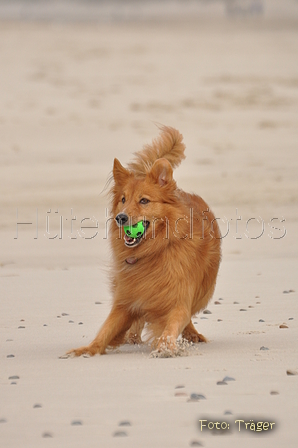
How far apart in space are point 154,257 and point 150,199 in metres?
0.49

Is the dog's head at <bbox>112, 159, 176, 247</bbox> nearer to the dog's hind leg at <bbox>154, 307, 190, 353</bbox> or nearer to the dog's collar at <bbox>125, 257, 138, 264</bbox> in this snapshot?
the dog's collar at <bbox>125, 257, 138, 264</bbox>

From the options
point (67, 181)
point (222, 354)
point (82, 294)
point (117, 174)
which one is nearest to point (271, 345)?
point (222, 354)

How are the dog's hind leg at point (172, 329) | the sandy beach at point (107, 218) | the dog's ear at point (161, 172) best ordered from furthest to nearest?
1. the dog's ear at point (161, 172)
2. the dog's hind leg at point (172, 329)
3. the sandy beach at point (107, 218)

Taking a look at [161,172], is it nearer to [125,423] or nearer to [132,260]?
[132,260]

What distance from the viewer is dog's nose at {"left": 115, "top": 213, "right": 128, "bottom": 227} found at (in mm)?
6445

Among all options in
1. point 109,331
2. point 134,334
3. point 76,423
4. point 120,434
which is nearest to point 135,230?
point 109,331

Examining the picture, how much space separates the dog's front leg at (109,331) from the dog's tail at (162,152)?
1334 millimetres

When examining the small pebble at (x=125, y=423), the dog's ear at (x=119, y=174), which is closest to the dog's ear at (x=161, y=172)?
the dog's ear at (x=119, y=174)

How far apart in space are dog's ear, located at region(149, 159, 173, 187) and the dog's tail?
630 millimetres

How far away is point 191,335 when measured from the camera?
7195mm

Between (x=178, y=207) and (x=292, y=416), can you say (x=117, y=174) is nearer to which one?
(x=178, y=207)

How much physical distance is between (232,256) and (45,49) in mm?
21005

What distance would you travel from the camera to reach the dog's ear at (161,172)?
22.1 feet

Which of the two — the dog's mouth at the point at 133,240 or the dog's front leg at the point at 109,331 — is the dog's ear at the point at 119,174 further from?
the dog's front leg at the point at 109,331
